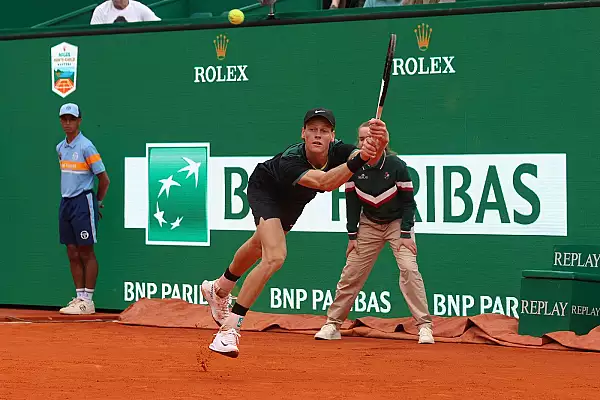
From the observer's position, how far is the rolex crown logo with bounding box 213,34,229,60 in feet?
39.1

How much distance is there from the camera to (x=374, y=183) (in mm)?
9938

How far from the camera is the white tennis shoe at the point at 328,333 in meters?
10.2

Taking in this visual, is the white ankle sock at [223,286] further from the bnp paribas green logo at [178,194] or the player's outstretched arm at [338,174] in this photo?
the bnp paribas green logo at [178,194]

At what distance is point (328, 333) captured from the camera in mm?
10234

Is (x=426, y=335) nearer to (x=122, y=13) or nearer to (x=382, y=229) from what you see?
(x=382, y=229)

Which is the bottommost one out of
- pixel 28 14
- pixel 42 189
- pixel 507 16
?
pixel 42 189

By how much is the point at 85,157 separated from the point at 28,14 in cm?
581

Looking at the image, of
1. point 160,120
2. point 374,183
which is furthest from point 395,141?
point 160,120

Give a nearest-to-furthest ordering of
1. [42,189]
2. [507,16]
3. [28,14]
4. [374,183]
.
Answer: [374,183] → [507,16] → [42,189] → [28,14]

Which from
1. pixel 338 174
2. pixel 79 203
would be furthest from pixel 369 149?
pixel 79 203

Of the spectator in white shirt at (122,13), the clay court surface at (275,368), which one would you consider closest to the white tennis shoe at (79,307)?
the clay court surface at (275,368)

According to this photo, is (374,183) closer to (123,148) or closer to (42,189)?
(123,148)

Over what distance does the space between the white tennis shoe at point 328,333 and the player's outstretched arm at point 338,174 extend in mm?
2858

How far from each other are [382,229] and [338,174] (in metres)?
3.06
